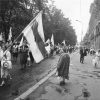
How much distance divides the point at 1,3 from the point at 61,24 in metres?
42.2

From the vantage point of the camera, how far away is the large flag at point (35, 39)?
6.22m

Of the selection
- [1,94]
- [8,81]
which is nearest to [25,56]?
[8,81]

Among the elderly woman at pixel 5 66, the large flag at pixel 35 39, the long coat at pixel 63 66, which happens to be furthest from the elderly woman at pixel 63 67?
the large flag at pixel 35 39

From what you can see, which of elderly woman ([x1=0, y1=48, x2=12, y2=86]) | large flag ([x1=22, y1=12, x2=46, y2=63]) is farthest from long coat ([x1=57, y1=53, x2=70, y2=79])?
large flag ([x1=22, y1=12, x2=46, y2=63])

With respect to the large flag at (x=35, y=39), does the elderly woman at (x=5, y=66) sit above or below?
below

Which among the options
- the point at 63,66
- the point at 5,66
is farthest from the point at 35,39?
the point at 63,66

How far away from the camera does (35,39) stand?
259 inches

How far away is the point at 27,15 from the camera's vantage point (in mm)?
32531

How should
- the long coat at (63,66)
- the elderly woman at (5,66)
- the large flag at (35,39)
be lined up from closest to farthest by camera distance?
the large flag at (35,39) → the elderly woman at (5,66) → the long coat at (63,66)

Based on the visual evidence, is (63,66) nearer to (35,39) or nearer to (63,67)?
(63,67)

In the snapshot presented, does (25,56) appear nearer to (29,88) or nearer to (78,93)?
(29,88)

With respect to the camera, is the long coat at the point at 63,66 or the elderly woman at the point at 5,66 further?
the long coat at the point at 63,66

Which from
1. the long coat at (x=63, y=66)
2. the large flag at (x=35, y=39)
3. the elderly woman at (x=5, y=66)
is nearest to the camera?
the large flag at (x=35, y=39)

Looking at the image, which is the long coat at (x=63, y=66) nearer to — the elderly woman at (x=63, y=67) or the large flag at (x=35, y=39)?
the elderly woman at (x=63, y=67)
